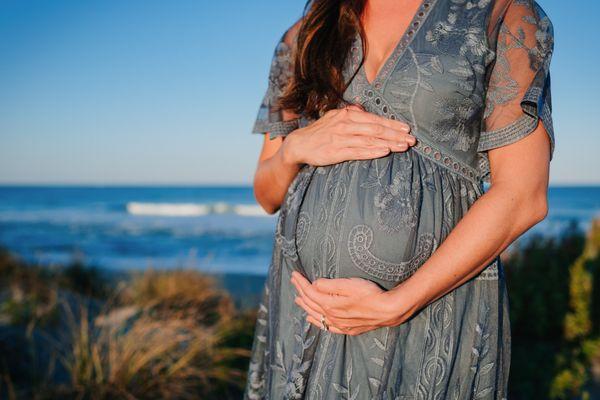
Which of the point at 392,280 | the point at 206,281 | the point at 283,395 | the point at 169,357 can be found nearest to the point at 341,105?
the point at 392,280

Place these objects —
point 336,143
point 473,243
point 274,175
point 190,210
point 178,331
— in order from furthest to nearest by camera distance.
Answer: point 190,210
point 178,331
point 274,175
point 336,143
point 473,243

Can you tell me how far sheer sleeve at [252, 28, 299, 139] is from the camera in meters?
1.74

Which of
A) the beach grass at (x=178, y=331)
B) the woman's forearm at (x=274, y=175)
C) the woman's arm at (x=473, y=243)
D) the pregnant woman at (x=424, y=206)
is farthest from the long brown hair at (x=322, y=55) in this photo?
the beach grass at (x=178, y=331)

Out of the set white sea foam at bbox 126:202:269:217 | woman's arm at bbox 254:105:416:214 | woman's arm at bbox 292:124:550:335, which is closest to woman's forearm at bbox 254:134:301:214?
→ woman's arm at bbox 254:105:416:214

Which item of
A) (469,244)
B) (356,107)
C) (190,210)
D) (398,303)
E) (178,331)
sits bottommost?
(190,210)

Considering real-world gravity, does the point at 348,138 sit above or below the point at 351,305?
above

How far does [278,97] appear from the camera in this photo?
5.64 feet

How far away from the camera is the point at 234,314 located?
5465mm

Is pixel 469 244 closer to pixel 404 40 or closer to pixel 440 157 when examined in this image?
pixel 440 157

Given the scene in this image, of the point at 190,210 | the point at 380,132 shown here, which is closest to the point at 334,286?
the point at 380,132

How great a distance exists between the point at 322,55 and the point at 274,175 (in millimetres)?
415

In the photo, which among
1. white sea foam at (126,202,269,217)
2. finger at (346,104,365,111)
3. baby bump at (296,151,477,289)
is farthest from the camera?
white sea foam at (126,202,269,217)

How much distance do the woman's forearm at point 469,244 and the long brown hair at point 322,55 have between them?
0.55 metres

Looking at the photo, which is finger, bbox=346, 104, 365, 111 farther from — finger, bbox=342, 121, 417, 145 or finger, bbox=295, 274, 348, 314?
finger, bbox=295, 274, 348, 314
